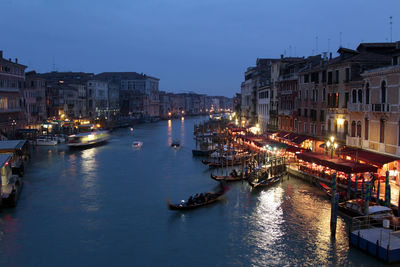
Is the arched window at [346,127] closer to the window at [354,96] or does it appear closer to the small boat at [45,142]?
the window at [354,96]

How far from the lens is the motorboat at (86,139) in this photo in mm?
38281

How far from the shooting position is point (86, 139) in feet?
131

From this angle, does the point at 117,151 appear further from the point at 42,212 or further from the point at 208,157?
the point at 42,212

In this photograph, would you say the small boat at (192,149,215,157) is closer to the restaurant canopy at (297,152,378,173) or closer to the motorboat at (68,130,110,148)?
the motorboat at (68,130,110,148)

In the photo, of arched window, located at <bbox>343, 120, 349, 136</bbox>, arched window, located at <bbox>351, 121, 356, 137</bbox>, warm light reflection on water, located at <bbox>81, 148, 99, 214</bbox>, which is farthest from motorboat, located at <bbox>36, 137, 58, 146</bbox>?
arched window, located at <bbox>351, 121, 356, 137</bbox>

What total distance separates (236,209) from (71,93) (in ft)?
164

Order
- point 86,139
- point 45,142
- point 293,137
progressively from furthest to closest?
point 45,142
point 86,139
point 293,137

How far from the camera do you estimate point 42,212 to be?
16.5 meters

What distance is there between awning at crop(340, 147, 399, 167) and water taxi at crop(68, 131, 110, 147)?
26.4 metres

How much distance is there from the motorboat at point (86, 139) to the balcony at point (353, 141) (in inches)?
1034

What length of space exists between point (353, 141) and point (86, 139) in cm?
2770

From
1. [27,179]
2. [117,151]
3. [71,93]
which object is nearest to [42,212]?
[27,179]

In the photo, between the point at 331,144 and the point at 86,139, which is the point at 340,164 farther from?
the point at 86,139

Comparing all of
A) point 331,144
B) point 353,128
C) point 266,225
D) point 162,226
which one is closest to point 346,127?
point 353,128
